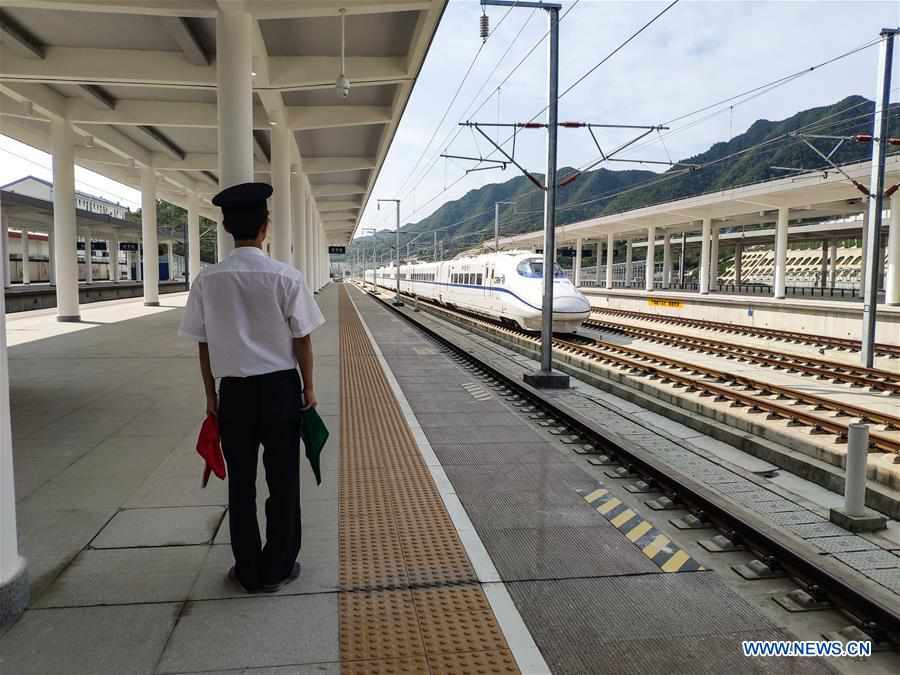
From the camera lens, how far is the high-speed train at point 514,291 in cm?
1741

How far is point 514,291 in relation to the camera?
18719mm

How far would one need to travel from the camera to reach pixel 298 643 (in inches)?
112

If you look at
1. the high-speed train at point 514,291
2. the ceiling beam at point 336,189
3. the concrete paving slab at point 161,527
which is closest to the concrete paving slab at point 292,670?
the concrete paving slab at point 161,527

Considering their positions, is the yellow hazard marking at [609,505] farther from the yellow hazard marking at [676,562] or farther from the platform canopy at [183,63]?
the platform canopy at [183,63]

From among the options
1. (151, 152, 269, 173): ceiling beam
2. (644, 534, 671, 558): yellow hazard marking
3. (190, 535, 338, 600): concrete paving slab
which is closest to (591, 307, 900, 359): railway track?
(644, 534, 671, 558): yellow hazard marking

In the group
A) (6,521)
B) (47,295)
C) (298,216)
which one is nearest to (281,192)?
(298,216)

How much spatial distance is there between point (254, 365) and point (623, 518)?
2680mm

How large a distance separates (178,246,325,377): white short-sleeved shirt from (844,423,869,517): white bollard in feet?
11.7

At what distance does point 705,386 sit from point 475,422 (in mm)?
4342

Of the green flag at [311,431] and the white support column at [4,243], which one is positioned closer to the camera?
the white support column at [4,243]

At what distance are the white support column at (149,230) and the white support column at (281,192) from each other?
306 inches

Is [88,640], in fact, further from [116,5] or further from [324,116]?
[324,116]

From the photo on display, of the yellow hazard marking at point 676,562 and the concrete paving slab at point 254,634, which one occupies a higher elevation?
the concrete paving slab at point 254,634

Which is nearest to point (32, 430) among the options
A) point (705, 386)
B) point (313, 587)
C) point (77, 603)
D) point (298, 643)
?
Result: point (77, 603)
